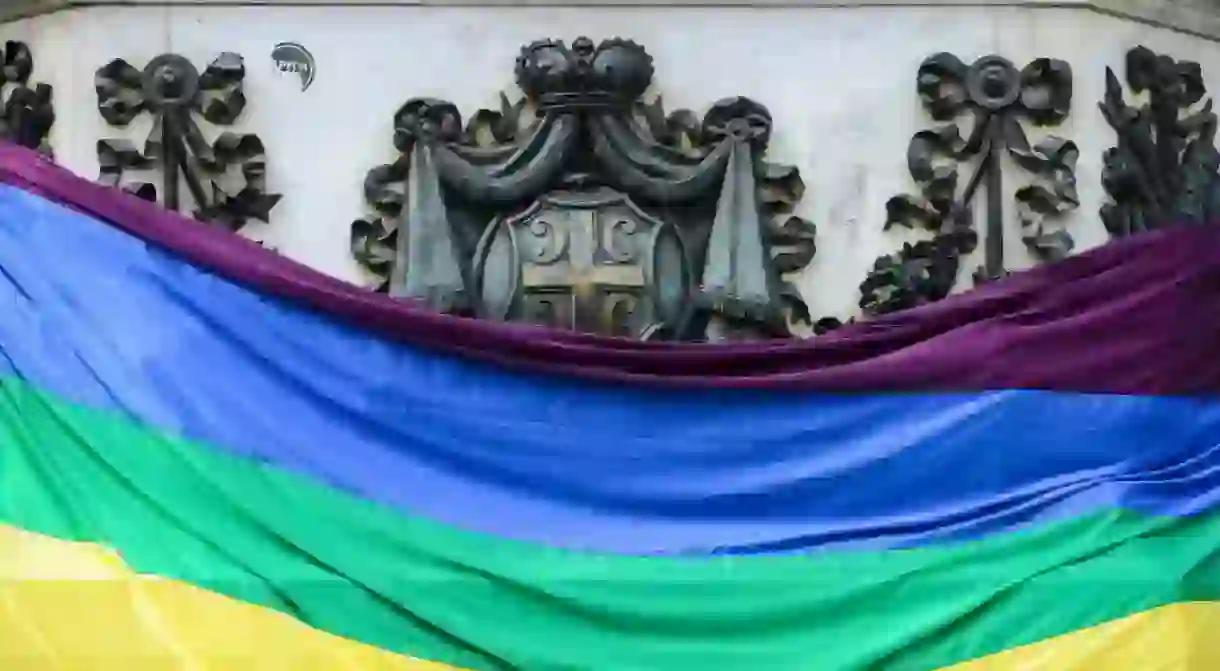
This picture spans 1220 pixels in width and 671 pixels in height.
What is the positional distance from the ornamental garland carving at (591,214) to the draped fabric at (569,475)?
404mm

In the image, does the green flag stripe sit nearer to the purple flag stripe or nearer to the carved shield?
the purple flag stripe

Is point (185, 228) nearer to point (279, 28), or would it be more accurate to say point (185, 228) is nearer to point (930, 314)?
point (279, 28)

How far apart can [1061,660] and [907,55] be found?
195cm

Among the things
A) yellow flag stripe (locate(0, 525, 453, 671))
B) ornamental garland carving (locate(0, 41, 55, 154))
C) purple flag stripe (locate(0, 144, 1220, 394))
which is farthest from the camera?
ornamental garland carving (locate(0, 41, 55, 154))

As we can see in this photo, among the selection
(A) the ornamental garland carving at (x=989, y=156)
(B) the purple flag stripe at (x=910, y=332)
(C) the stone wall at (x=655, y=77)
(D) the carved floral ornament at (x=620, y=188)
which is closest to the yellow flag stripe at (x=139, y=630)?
(B) the purple flag stripe at (x=910, y=332)

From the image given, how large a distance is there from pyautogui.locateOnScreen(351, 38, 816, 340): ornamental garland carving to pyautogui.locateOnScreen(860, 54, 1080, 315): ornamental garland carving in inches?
15.3

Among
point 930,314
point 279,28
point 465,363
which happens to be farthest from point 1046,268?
point 279,28

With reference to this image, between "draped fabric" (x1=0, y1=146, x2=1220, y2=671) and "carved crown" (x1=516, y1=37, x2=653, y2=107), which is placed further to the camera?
"carved crown" (x1=516, y1=37, x2=653, y2=107)

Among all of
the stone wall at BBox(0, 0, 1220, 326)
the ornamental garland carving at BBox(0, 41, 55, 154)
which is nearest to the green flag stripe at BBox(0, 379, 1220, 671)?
the stone wall at BBox(0, 0, 1220, 326)

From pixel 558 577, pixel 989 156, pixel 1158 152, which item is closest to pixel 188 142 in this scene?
pixel 558 577

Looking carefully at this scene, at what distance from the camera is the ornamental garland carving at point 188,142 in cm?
543

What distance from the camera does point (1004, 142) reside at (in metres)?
5.55

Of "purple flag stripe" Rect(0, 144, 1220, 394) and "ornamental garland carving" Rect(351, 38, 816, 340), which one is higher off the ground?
"ornamental garland carving" Rect(351, 38, 816, 340)

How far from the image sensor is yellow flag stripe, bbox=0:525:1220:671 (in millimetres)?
4504
